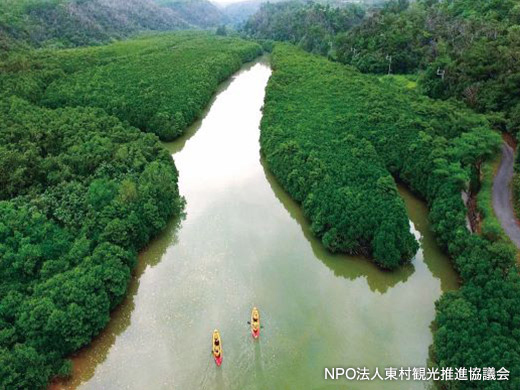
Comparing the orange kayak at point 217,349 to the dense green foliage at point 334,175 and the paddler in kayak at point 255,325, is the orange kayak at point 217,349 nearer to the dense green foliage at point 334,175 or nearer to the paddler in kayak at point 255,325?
the paddler in kayak at point 255,325

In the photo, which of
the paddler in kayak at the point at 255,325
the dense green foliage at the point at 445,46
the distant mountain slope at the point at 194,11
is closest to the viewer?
the paddler in kayak at the point at 255,325

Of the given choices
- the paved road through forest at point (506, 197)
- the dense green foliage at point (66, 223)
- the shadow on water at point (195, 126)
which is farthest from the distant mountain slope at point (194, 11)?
the paved road through forest at point (506, 197)

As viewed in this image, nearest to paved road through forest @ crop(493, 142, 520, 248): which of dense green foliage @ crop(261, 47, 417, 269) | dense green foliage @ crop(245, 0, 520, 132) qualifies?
dense green foliage @ crop(245, 0, 520, 132)

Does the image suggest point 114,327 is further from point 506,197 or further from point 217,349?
point 506,197

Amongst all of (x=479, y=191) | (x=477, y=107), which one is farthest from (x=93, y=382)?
(x=477, y=107)

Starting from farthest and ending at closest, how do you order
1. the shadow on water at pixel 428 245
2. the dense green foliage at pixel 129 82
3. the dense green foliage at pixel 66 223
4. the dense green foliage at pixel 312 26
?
the dense green foliage at pixel 312 26, the dense green foliage at pixel 129 82, the shadow on water at pixel 428 245, the dense green foliage at pixel 66 223

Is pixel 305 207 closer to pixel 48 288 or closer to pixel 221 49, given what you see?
pixel 48 288
